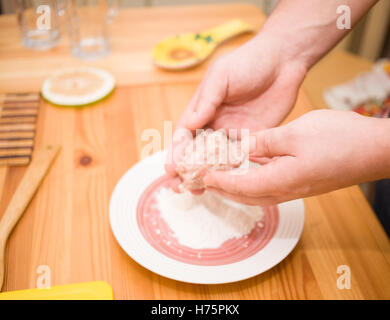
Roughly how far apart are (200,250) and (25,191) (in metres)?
0.43

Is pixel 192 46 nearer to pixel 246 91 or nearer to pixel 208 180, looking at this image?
pixel 246 91

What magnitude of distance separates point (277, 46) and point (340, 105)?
128 cm

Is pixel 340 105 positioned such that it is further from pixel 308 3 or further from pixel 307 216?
pixel 307 216

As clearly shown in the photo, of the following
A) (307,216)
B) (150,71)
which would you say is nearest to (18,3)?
(150,71)

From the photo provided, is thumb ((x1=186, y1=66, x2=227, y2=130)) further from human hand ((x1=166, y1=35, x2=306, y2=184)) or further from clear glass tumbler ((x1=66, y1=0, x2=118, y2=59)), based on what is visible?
clear glass tumbler ((x1=66, y1=0, x2=118, y2=59))

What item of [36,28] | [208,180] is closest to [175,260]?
[208,180]

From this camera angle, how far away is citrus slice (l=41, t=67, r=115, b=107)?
4.05ft

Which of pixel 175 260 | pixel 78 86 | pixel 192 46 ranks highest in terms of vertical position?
pixel 192 46

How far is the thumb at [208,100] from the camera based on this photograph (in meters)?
0.97

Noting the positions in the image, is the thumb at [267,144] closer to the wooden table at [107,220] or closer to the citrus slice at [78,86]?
the wooden table at [107,220]

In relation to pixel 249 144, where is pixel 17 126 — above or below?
above

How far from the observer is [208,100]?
0.97m

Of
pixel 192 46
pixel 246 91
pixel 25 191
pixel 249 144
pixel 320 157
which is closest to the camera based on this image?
pixel 320 157

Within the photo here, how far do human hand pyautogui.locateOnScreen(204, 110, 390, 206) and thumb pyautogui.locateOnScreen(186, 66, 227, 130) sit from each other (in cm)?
22
